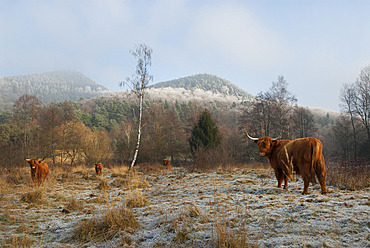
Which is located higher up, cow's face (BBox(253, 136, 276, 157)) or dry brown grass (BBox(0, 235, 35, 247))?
cow's face (BBox(253, 136, 276, 157))

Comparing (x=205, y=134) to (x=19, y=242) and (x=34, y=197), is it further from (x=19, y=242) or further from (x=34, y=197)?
(x=19, y=242)

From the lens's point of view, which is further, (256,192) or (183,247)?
(256,192)

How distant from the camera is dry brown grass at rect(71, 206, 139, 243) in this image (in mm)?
3031

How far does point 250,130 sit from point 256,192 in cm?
2275

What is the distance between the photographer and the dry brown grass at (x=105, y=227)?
303 cm

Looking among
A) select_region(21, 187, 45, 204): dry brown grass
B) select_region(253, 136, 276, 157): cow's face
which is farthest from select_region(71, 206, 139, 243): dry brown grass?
select_region(253, 136, 276, 157): cow's face

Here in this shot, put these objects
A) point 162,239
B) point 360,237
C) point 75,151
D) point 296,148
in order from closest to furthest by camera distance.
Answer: point 360,237 < point 162,239 < point 296,148 < point 75,151

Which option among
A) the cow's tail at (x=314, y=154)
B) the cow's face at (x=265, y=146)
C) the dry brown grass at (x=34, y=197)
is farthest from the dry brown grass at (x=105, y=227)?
the cow's face at (x=265, y=146)

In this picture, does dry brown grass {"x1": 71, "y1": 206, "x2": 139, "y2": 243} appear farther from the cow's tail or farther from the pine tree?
the pine tree

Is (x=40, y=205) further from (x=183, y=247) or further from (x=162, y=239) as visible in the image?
(x=183, y=247)

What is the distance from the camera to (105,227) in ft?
10.7

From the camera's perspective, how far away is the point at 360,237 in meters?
2.28

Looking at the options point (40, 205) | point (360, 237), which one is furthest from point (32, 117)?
point (360, 237)

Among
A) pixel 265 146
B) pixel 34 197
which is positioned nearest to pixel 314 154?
pixel 265 146
